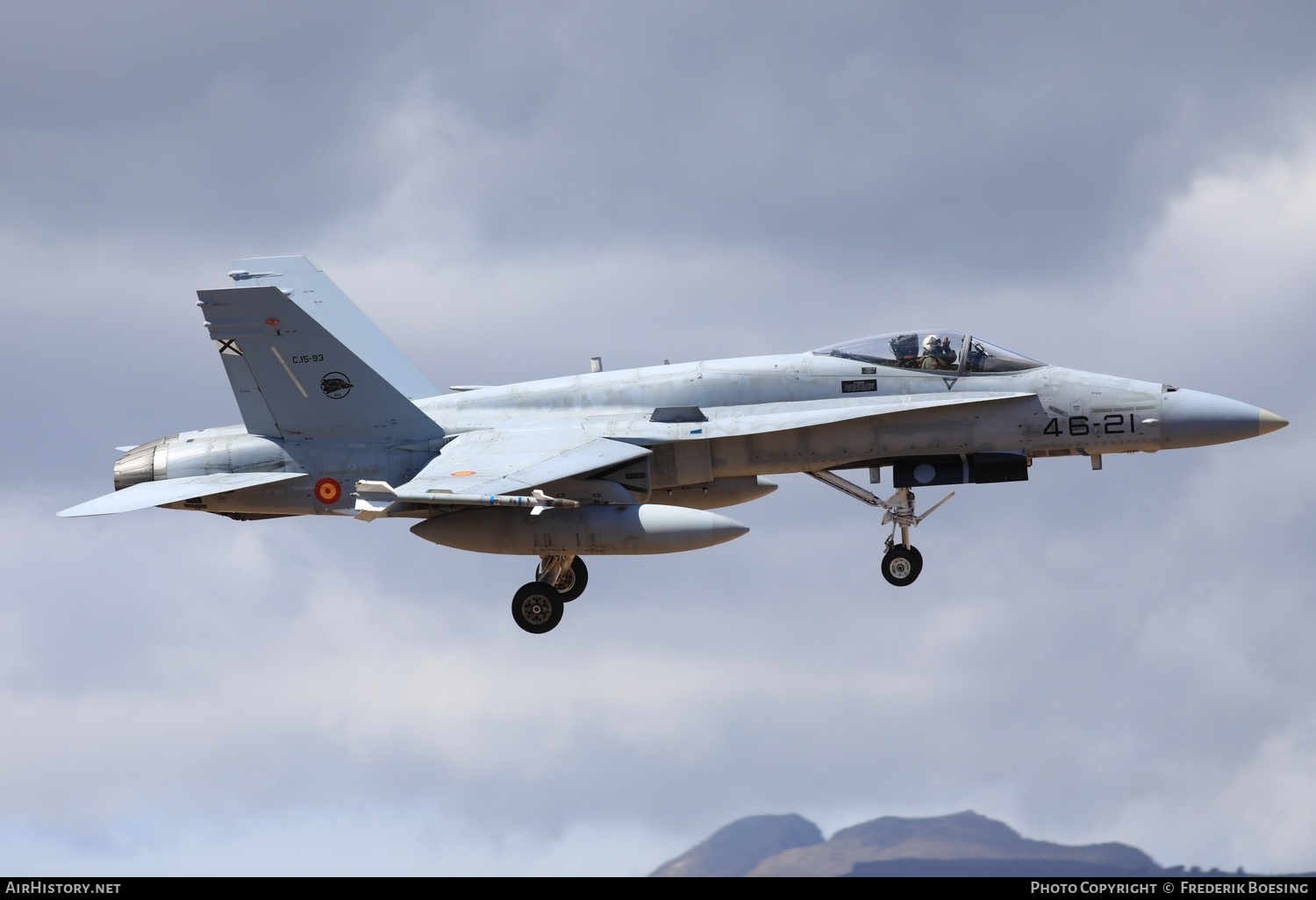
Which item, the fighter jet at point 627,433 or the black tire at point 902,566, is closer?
the fighter jet at point 627,433

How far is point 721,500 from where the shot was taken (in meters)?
27.4

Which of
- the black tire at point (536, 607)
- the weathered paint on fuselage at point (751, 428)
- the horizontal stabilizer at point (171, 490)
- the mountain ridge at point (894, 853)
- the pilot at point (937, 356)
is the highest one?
the pilot at point (937, 356)

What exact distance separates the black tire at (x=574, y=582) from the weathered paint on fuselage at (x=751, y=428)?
8.74 feet

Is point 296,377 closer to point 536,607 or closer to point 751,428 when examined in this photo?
point 536,607

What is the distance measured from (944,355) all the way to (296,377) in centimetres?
1012

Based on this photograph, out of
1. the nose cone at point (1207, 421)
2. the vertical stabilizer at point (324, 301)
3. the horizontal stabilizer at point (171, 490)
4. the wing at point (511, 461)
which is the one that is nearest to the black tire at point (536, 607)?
the wing at point (511, 461)

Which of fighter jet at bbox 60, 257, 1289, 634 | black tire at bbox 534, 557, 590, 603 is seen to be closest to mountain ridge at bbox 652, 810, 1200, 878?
black tire at bbox 534, 557, 590, 603

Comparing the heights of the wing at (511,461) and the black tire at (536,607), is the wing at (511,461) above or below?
above

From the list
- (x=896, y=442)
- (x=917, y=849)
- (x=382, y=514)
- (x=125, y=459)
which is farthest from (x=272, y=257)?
(x=917, y=849)

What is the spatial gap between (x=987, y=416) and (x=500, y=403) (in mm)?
7713

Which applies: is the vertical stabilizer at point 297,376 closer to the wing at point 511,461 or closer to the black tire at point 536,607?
the wing at point 511,461

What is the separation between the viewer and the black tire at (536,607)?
26.1 metres
